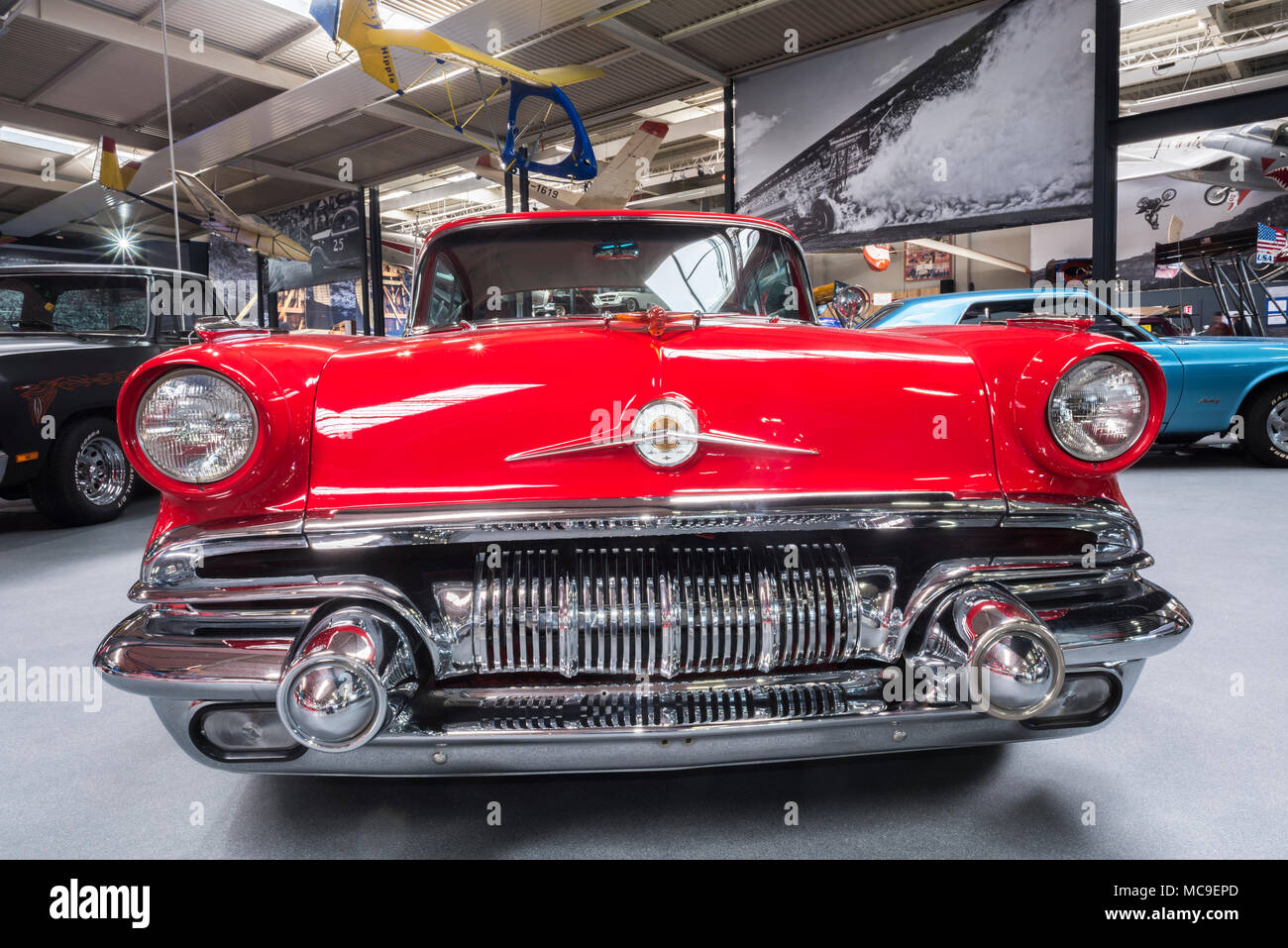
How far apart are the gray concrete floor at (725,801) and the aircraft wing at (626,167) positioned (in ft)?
25.1

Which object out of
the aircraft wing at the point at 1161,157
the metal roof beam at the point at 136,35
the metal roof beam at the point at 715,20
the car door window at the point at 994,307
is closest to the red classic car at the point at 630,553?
the car door window at the point at 994,307

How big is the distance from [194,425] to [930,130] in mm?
7818

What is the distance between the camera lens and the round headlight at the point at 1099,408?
137 centimetres

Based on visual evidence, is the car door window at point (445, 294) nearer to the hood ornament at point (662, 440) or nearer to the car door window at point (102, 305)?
the hood ornament at point (662, 440)

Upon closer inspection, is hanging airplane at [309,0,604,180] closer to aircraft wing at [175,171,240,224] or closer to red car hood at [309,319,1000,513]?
aircraft wing at [175,171,240,224]

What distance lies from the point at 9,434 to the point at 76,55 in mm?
7725

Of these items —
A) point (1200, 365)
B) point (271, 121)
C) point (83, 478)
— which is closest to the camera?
point (83, 478)

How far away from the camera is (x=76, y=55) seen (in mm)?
8961

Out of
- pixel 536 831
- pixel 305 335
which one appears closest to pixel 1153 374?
→ pixel 536 831

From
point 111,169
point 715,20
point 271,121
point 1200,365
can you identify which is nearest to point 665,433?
point 1200,365

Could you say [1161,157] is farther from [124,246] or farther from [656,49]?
[124,246]

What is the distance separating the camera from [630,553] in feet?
4.43
